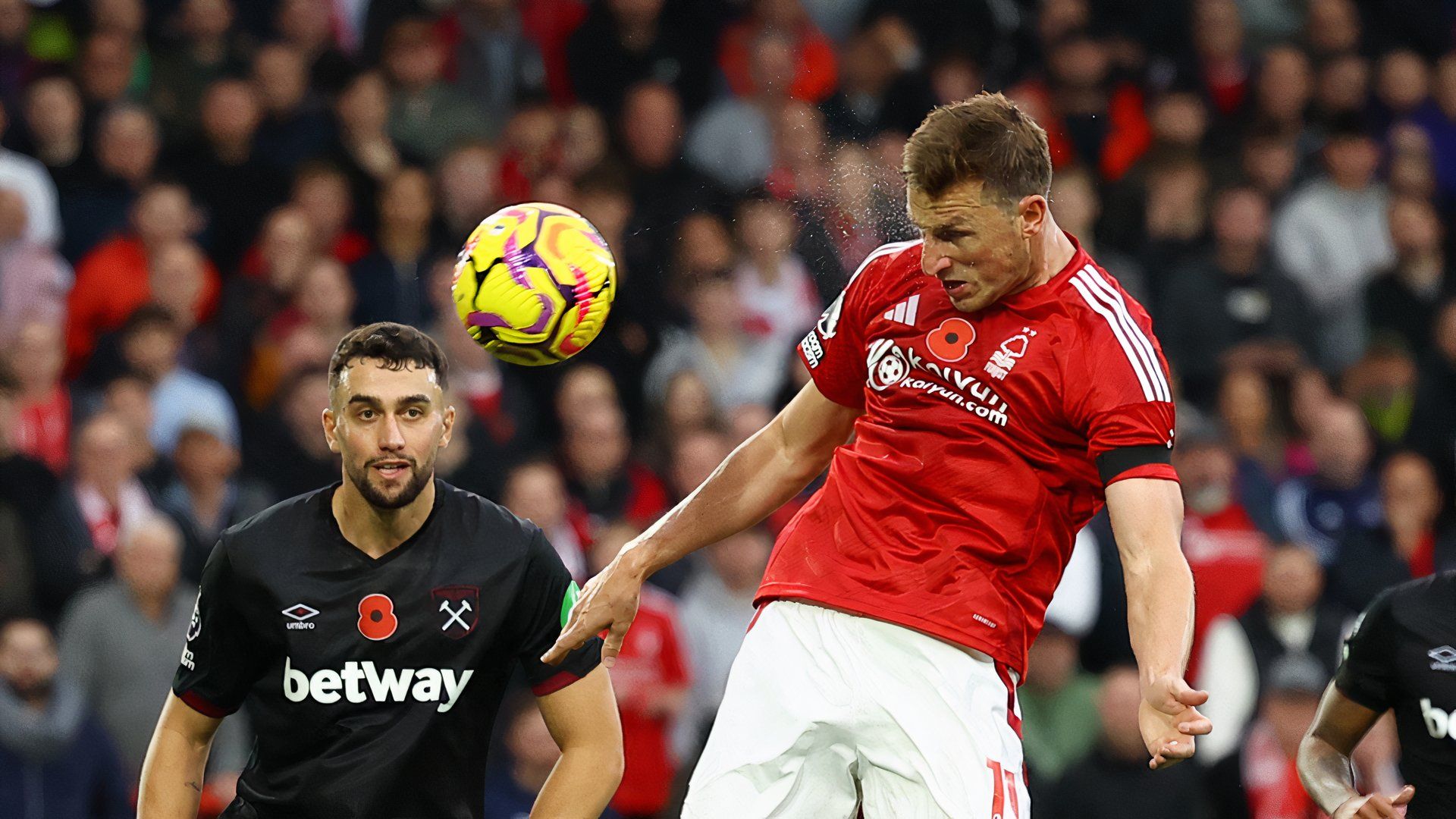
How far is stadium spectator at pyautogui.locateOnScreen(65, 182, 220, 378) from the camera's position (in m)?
8.34

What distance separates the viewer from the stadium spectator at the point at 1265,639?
26.5 feet

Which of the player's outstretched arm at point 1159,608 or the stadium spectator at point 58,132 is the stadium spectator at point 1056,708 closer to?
the player's outstretched arm at point 1159,608

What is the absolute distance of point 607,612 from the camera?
455cm

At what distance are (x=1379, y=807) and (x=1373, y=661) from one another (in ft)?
1.86

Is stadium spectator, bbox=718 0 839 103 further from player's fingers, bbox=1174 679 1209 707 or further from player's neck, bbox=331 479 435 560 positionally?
player's fingers, bbox=1174 679 1209 707

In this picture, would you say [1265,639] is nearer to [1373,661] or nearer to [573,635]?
[1373,661]

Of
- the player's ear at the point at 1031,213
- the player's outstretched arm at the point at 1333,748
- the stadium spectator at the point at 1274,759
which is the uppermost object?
the player's ear at the point at 1031,213

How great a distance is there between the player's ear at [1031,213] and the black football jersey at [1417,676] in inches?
73.1

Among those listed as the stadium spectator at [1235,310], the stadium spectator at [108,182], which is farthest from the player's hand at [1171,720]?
the stadium spectator at [108,182]

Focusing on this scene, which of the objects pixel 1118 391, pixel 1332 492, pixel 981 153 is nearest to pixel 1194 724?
pixel 1118 391

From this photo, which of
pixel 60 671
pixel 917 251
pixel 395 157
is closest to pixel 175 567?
pixel 60 671

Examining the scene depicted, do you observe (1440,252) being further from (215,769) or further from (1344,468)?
(215,769)

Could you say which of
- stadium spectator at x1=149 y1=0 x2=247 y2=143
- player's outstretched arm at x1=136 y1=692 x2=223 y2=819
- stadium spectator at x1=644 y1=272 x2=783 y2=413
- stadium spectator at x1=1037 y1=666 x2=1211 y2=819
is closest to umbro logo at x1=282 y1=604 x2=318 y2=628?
player's outstretched arm at x1=136 y1=692 x2=223 y2=819

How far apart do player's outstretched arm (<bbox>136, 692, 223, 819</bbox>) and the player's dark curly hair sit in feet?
3.12
